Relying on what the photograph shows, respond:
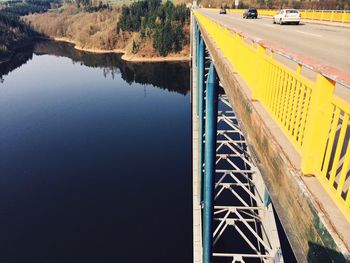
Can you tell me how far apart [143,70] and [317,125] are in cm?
8084

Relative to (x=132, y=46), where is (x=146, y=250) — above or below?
below

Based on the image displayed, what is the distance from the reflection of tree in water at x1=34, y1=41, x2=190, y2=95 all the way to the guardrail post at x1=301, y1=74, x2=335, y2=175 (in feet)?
199

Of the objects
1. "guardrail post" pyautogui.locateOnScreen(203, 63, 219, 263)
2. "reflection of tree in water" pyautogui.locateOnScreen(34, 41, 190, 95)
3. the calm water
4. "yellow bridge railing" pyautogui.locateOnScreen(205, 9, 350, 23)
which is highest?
"yellow bridge railing" pyautogui.locateOnScreen(205, 9, 350, 23)

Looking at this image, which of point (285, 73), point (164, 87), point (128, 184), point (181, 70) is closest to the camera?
point (285, 73)

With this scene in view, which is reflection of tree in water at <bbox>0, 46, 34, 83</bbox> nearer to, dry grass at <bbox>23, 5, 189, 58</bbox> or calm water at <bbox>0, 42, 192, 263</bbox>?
dry grass at <bbox>23, 5, 189, 58</bbox>

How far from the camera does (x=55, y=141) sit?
41.3 meters

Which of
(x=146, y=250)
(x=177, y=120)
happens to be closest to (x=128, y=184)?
(x=146, y=250)

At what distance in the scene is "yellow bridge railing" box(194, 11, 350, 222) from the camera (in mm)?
3240

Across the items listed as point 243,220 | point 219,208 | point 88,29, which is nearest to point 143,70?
point 88,29

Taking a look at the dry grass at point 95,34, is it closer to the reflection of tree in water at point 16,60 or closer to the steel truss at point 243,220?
the reflection of tree in water at point 16,60

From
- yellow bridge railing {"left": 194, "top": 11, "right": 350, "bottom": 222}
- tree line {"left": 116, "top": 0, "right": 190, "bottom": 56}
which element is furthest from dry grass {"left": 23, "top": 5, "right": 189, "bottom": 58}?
yellow bridge railing {"left": 194, "top": 11, "right": 350, "bottom": 222}

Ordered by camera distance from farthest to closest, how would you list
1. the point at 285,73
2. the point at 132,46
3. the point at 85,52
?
1. the point at 85,52
2. the point at 132,46
3. the point at 285,73

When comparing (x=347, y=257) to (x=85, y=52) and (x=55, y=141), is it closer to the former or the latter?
(x=55, y=141)

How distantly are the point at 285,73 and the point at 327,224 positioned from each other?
256cm
